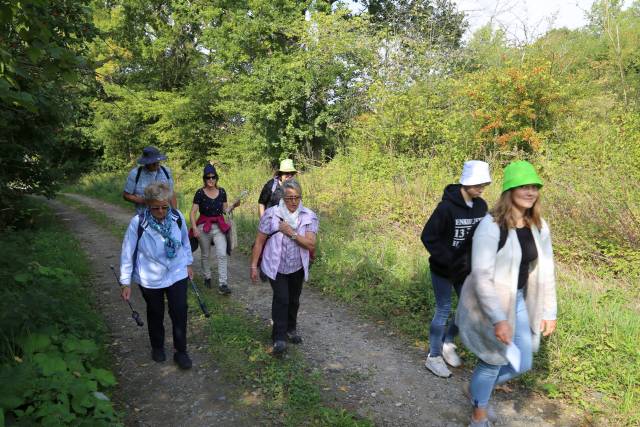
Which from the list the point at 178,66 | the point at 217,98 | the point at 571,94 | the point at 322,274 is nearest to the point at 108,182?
the point at 178,66

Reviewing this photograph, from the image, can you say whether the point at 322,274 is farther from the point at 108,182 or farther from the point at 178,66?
the point at 108,182

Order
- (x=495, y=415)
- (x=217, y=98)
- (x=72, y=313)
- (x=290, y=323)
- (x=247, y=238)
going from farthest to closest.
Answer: (x=217, y=98), (x=247, y=238), (x=290, y=323), (x=72, y=313), (x=495, y=415)

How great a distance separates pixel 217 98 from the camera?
19.1m

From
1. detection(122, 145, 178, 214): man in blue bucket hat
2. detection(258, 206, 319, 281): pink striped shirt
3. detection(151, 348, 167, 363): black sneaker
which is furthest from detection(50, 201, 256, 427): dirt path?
detection(122, 145, 178, 214): man in blue bucket hat

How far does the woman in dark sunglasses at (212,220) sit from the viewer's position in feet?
21.4

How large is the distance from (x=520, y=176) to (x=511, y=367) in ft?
4.42

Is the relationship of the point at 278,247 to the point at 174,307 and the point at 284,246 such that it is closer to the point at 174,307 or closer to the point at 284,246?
the point at 284,246

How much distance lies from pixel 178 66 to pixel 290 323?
2109 centimetres

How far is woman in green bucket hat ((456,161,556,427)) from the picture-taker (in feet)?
9.19

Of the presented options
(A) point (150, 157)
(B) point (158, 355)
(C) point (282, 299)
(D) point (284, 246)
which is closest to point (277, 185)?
(A) point (150, 157)

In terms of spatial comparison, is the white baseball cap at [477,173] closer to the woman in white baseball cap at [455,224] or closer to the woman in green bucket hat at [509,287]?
the woman in white baseball cap at [455,224]

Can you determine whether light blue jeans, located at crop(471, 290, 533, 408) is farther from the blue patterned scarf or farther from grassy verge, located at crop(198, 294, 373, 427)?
the blue patterned scarf

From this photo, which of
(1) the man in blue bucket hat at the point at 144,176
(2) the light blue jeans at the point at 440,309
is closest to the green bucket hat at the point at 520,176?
(2) the light blue jeans at the point at 440,309

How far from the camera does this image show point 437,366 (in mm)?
4133
